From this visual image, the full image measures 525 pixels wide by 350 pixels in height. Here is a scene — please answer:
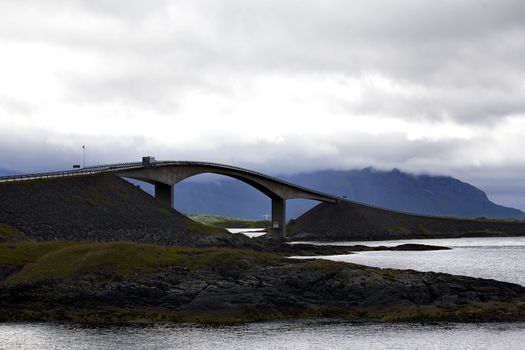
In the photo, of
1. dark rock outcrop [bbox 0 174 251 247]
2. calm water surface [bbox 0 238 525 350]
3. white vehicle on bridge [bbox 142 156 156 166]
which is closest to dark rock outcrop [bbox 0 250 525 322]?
calm water surface [bbox 0 238 525 350]

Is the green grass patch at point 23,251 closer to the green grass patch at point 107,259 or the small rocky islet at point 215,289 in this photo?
the green grass patch at point 107,259

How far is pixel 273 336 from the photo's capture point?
5744cm

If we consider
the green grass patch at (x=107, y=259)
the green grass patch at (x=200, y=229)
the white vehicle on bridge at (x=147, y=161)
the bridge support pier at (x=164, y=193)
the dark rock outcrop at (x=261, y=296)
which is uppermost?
the white vehicle on bridge at (x=147, y=161)

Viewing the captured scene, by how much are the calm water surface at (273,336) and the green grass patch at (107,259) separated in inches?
496

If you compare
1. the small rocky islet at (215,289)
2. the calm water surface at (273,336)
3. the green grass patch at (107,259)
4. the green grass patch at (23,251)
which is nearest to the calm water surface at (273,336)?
the calm water surface at (273,336)

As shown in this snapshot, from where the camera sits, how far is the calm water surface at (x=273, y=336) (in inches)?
2105

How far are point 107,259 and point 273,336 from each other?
26.8 metres

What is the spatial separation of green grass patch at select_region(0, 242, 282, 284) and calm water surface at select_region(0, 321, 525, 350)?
12.6 m

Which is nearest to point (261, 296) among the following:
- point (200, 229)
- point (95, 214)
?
point (95, 214)

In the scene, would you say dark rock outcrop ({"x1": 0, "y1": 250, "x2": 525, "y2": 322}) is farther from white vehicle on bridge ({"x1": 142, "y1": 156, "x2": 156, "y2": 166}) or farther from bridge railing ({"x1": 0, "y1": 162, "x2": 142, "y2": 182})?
white vehicle on bridge ({"x1": 142, "y1": 156, "x2": 156, "y2": 166})

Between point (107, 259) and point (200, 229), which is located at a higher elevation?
point (200, 229)

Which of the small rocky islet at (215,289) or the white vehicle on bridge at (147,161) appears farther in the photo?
the white vehicle on bridge at (147,161)

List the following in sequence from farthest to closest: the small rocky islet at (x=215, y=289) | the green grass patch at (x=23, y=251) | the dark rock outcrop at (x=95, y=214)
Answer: the dark rock outcrop at (x=95, y=214), the green grass patch at (x=23, y=251), the small rocky islet at (x=215, y=289)

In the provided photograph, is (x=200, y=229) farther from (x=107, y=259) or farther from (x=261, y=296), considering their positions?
(x=261, y=296)
